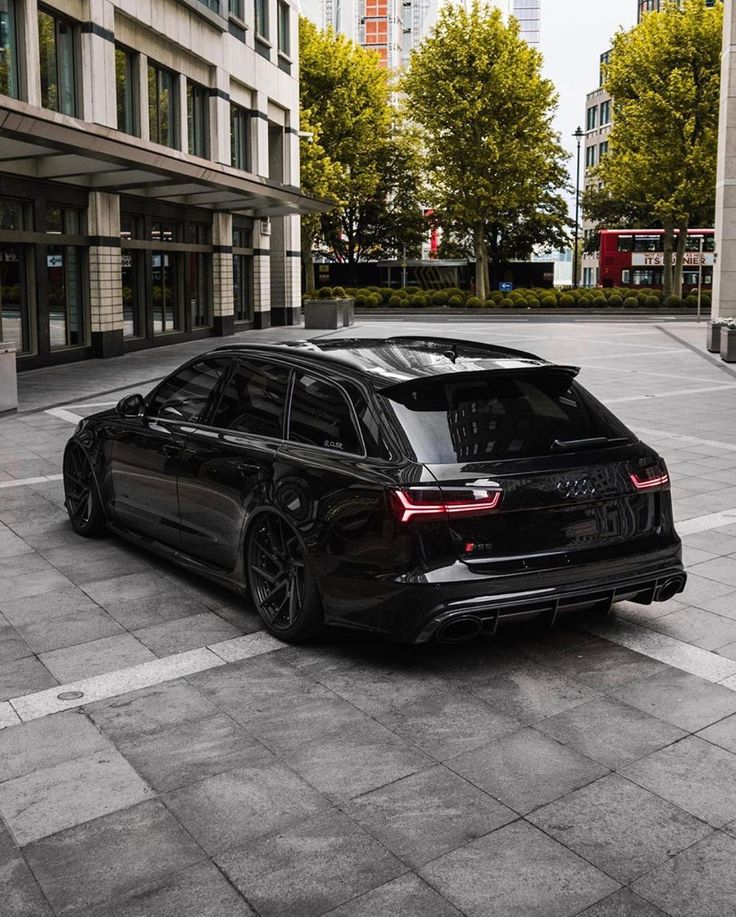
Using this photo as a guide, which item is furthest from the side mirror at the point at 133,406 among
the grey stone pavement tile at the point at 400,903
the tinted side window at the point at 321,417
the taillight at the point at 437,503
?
the grey stone pavement tile at the point at 400,903

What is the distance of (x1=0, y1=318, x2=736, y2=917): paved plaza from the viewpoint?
11.0 ft

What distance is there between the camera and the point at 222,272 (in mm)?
32781

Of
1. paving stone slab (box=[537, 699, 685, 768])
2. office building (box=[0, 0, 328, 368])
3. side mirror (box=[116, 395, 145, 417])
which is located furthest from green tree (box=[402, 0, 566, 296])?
paving stone slab (box=[537, 699, 685, 768])

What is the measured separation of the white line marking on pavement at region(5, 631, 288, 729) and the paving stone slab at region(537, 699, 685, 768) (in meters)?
1.58

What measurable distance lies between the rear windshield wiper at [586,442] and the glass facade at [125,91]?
2177 centimetres

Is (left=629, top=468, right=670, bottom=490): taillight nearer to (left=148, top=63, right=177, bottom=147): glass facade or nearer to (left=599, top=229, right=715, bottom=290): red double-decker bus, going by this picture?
(left=148, top=63, right=177, bottom=147): glass facade

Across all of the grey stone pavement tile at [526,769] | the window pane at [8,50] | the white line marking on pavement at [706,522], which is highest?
the window pane at [8,50]

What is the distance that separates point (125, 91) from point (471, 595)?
23.3m

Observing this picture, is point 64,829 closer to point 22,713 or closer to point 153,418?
point 22,713

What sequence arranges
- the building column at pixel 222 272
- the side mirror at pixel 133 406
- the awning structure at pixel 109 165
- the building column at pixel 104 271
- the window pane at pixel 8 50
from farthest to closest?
1. the building column at pixel 222 272
2. the building column at pixel 104 271
3. the window pane at pixel 8 50
4. the awning structure at pixel 109 165
5. the side mirror at pixel 133 406

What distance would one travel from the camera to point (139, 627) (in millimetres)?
5863

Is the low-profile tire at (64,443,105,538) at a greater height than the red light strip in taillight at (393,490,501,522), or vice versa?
the red light strip in taillight at (393,490,501,522)

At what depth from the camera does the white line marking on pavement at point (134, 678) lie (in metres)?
4.78

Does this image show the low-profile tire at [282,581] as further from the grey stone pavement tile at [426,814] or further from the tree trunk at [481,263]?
the tree trunk at [481,263]
